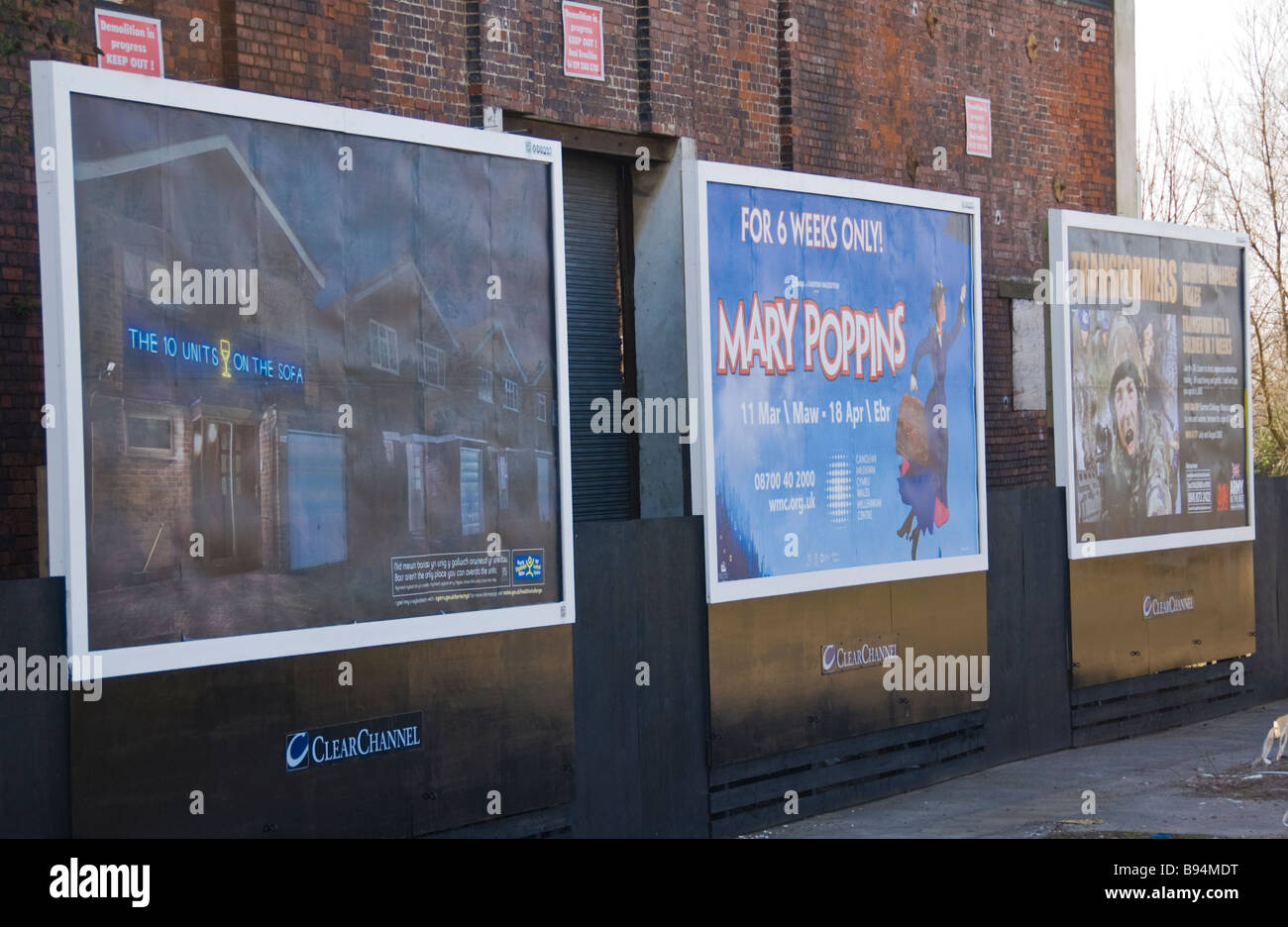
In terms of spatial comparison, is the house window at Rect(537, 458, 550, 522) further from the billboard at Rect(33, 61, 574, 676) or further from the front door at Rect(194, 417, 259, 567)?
the front door at Rect(194, 417, 259, 567)

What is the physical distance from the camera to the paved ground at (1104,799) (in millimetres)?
10281

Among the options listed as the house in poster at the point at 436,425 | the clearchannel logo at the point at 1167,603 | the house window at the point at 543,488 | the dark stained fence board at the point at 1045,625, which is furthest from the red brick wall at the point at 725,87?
the house window at the point at 543,488

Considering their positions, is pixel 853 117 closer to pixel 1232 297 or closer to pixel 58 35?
pixel 1232 297

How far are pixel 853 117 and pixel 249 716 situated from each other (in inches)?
381

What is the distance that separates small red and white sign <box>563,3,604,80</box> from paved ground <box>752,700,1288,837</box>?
6.03 meters

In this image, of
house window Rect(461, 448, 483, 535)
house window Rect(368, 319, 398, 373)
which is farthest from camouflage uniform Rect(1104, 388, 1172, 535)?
house window Rect(368, 319, 398, 373)

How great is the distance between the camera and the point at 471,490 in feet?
29.3

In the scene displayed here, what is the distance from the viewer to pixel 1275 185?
32719mm

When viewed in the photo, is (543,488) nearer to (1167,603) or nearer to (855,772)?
(855,772)

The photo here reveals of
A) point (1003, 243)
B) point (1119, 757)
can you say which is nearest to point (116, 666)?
point (1119, 757)

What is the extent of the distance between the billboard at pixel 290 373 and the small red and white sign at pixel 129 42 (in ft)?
7.68

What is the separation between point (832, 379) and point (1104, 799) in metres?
3.58

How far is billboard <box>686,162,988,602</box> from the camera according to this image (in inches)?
423

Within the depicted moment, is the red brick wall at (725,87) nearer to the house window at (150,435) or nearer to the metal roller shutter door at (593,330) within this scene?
the metal roller shutter door at (593,330)
